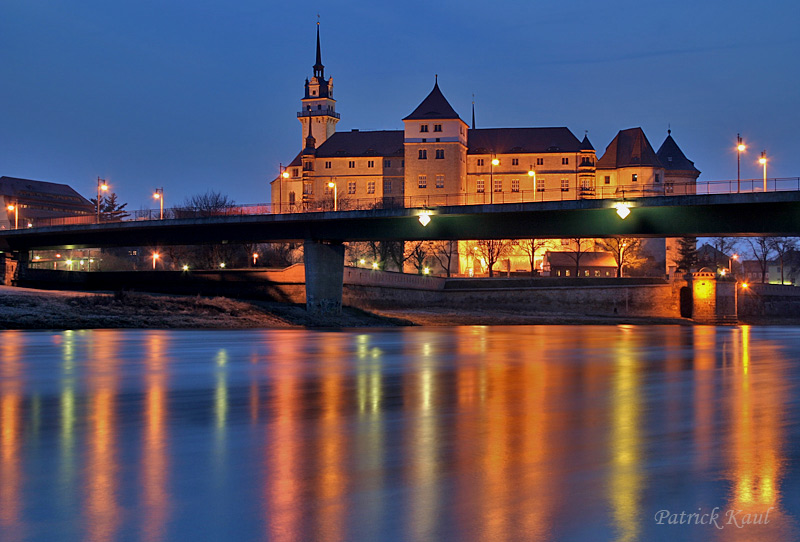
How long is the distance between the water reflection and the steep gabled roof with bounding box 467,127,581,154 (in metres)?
157

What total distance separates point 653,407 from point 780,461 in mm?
5239

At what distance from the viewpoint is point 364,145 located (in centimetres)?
18488

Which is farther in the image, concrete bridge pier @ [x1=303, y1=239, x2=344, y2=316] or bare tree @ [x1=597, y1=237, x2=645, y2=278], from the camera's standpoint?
bare tree @ [x1=597, y1=237, x2=645, y2=278]

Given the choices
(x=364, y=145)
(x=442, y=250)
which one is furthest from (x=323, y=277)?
(x=364, y=145)

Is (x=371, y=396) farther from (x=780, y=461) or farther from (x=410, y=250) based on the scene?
(x=410, y=250)

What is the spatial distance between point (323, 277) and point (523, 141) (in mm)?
119212

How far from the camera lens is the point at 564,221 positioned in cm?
6125

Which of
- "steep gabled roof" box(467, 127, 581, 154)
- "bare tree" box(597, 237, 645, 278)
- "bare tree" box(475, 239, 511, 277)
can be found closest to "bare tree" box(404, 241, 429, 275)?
"bare tree" box(475, 239, 511, 277)

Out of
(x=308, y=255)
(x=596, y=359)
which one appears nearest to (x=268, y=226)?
(x=308, y=255)

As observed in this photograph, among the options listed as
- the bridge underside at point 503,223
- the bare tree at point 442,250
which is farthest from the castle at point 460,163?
the bridge underside at point 503,223

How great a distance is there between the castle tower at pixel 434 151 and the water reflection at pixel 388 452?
150316mm

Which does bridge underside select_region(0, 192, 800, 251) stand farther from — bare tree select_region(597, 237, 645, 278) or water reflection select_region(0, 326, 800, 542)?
bare tree select_region(597, 237, 645, 278)

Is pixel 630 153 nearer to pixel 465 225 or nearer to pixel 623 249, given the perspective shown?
pixel 623 249

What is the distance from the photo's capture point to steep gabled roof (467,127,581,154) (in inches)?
6998
